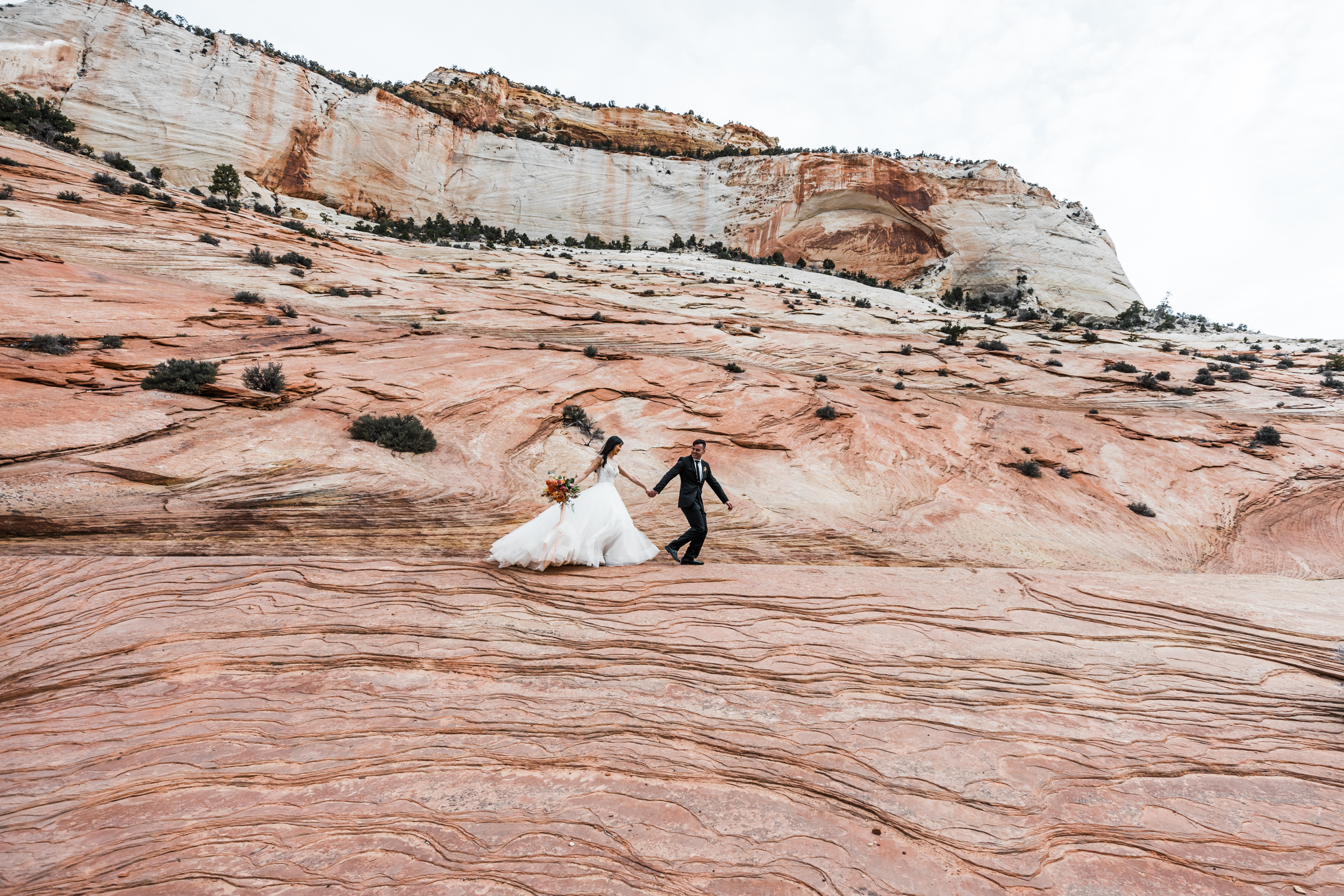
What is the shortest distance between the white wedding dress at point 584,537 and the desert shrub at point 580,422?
13.6ft

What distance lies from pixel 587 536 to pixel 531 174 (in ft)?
169

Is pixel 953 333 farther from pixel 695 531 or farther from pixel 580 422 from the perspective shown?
pixel 695 531

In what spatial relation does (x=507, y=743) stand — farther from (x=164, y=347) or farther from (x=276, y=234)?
(x=276, y=234)

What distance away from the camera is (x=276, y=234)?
21578 millimetres

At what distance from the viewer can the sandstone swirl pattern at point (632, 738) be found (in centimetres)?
307

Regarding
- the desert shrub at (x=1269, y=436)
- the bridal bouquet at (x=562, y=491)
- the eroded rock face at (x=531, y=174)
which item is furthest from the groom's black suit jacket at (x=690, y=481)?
the eroded rock face at (x=531, y=174)

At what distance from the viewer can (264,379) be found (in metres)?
9.45

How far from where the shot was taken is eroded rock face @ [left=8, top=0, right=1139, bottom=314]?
118ft

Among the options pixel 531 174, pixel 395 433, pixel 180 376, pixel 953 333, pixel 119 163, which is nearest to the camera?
pixel 180 376

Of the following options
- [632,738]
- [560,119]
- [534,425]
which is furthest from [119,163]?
[560,119]

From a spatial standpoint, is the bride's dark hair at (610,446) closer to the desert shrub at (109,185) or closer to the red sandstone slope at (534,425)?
the red sandstone slope at (534,425)

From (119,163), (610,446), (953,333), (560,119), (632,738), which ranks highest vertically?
(560,119)

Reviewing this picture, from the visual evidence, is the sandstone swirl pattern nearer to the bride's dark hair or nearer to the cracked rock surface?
the cracked rock surface

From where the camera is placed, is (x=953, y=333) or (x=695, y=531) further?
Result: (x=953, y=333)
